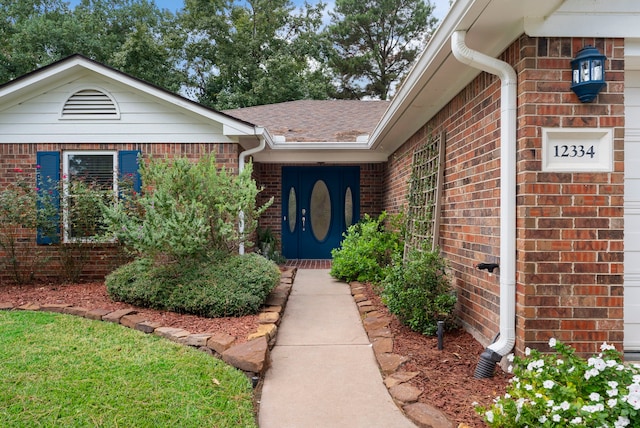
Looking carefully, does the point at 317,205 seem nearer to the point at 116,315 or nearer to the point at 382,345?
the point at 116,315

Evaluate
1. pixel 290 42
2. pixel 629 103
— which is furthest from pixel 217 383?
pixel 290 42

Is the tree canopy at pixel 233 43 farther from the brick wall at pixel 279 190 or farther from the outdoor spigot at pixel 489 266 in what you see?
the outdoor spigot at pixel 489 266

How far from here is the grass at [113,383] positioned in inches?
97.5

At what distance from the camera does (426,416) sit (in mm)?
2490

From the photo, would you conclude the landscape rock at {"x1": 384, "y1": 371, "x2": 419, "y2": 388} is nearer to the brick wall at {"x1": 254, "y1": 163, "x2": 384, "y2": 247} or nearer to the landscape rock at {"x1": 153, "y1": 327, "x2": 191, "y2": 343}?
the landscape rock at {"x1": 153, "y1": 327, "x2": 191, "y2": 343}

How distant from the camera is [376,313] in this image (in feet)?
15.4

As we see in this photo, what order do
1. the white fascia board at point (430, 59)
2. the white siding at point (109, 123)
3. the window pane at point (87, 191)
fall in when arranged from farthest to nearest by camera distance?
the white siding at point (109, 123) → the window pane at point (87, 191) → the white fascia board at point (430, 59)

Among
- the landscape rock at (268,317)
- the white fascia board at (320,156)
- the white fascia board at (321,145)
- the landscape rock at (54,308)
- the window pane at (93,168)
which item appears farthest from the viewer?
the white fascia board at (320,156)

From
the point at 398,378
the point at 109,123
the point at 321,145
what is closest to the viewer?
the point at 398,378

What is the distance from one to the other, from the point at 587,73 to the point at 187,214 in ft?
13.0

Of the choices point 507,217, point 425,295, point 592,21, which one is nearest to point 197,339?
point 425,295

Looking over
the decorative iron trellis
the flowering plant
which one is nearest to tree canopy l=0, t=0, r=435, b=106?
the decorative iron trellis

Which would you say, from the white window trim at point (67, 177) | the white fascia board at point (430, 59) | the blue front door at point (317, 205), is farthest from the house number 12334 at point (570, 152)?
the blue front door at point (317, 205)

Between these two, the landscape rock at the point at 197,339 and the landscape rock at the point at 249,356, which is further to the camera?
the landscape rock at the point at 197,339
